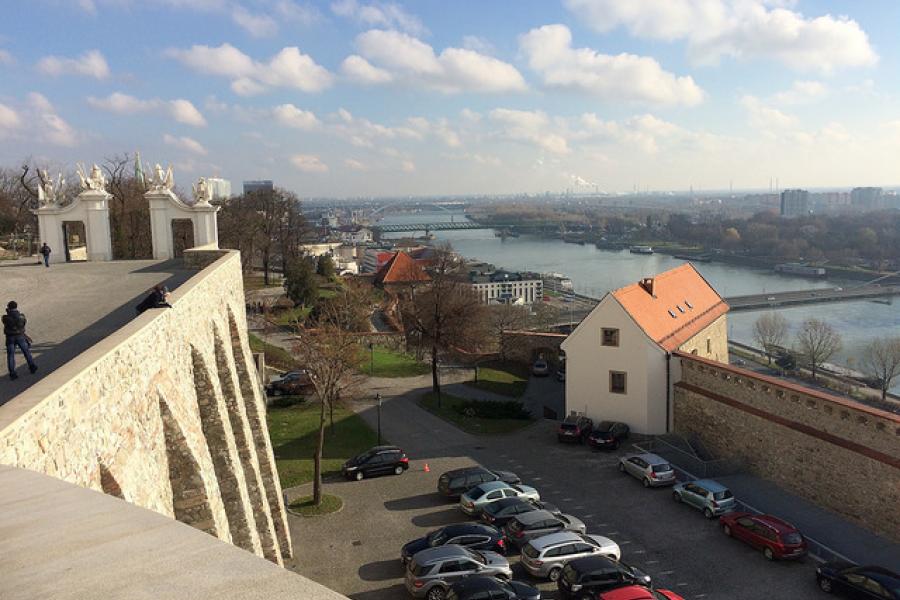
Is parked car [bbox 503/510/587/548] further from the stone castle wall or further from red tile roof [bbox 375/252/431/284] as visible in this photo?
red tile roof [bbox 375/252/431/284]

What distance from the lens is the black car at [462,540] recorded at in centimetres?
1235

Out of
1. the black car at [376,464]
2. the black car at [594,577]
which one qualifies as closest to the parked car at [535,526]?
the black car at [594,577]

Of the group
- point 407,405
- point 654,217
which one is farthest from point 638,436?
point 654,217

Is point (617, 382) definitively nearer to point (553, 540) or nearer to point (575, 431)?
point (575, 431)

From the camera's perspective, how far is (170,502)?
6.68m

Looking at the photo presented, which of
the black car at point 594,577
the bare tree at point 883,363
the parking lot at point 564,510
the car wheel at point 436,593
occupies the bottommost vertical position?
the bare tree at point 883,363

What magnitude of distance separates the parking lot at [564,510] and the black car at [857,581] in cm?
34

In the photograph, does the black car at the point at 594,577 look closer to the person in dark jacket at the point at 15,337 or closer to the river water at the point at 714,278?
the person in dark jacket at the point at 15,337

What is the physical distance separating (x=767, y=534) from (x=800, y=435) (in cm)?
371

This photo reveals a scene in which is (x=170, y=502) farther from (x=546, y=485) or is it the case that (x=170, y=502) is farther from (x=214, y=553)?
(x=546, y=485)

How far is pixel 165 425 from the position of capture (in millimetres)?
6730

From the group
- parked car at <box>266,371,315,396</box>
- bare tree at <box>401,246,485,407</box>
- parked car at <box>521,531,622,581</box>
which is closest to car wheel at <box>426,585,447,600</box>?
parked car at <box>521,531,622,581</box>

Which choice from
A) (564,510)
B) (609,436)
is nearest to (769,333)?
(609,436)

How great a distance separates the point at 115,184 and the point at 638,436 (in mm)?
26952
